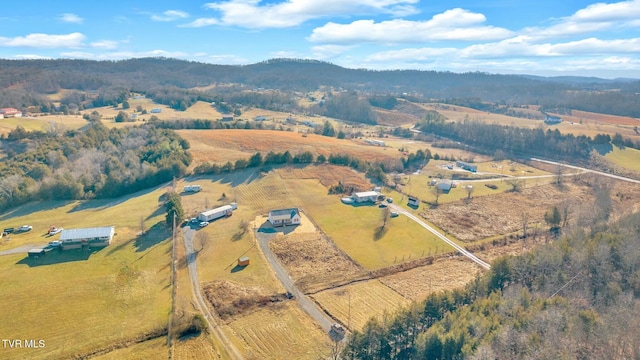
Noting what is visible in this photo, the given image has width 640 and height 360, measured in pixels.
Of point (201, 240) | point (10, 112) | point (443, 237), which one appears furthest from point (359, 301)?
point (10, 112)

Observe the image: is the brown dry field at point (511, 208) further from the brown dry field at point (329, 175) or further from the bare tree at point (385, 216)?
the brown dry field at point (329, 175)

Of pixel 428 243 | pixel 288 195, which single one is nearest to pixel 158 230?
pixel 288 195

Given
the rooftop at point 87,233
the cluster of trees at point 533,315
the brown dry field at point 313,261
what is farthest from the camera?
the rooftop at point 87,233

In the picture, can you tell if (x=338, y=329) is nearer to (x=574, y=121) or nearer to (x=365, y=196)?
(x=365, y=196)

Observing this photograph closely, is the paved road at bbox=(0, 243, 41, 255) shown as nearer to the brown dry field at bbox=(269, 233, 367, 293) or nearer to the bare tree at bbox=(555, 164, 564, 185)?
the brown dry field at bbox=(269, 233, 367, 293)

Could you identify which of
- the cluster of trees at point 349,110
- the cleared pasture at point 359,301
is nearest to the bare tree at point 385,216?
the cleared pasture at point 359,301
